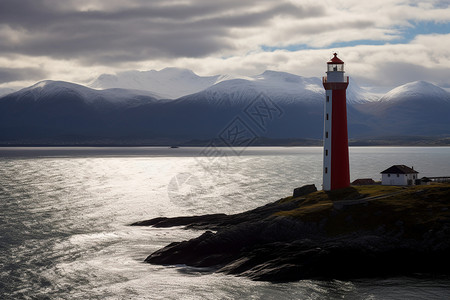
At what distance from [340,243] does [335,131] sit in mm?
20153

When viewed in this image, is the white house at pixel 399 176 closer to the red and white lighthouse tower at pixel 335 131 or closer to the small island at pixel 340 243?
the red and white lighthouse tower at pixel 335 131

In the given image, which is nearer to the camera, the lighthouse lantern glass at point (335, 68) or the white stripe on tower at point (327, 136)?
the white stripe on tower at point (327, 136)

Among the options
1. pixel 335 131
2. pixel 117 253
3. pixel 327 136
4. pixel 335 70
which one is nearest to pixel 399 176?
pixel 335 131

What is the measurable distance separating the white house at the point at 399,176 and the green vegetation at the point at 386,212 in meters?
7.60

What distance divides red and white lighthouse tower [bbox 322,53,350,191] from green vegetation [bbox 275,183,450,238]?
5.10 metres

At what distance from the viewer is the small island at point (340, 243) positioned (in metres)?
47.7

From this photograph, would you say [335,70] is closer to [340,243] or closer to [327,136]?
[327,136]

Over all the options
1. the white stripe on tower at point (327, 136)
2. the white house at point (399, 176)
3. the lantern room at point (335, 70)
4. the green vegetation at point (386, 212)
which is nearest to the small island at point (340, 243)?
the green vegetation at point (386, 212)

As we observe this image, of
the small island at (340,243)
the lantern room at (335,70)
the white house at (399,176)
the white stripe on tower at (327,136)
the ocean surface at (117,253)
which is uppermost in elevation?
the lantern room at (335,70)

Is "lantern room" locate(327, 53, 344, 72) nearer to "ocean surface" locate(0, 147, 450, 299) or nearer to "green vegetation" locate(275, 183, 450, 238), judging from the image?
"green vegetation" locate(275, 183, 450, 238)

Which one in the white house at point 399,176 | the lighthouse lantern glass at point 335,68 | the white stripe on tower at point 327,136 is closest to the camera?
the white stripe on tower at point 327,136

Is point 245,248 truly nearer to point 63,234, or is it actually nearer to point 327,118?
point 327,118

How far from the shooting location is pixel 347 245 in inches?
1966

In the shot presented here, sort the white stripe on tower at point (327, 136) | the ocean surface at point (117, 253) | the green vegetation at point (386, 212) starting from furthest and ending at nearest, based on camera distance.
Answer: the white stripe on tower at point (327, 136) < the green vegetation at point (386, 212) < the ocean surface at point (117, 253)
